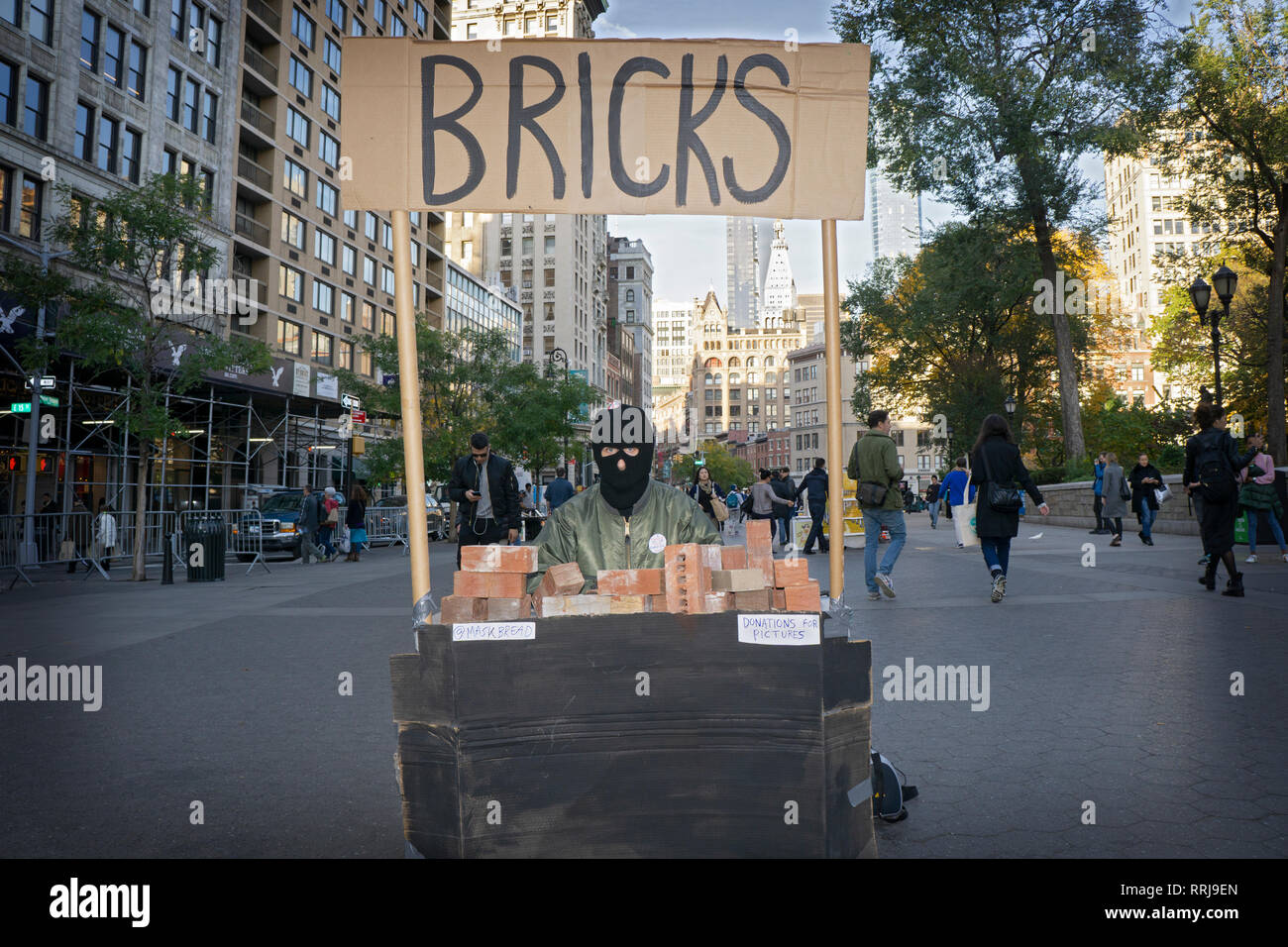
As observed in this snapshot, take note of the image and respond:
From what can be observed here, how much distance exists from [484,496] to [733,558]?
7.63 m

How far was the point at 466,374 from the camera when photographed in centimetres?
3359

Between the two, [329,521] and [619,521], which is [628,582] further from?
[329,521]

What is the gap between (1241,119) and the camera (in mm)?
24406

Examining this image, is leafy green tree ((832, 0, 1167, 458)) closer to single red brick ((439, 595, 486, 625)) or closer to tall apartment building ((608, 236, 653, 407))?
single red brick ((439, 595, 486, 625))

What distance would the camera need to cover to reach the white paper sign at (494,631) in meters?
2.58

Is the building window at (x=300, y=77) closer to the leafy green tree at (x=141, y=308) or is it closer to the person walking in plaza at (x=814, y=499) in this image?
the leafy green tree at (x=141, y=308)

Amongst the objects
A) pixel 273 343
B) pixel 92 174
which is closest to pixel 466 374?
pixel 273 343

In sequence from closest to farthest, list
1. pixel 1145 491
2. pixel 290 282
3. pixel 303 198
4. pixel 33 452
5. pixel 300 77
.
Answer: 1. pixel 1145 491
2. pixel 33 452
3. pixel 290 282
4. pixel 300 77
5. pixel 303 198

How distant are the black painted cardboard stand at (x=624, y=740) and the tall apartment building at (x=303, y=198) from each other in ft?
116

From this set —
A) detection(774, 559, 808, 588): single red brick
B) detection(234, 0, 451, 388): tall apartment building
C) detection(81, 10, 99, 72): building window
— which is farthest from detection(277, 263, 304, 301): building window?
detection(774, 559, 808, 588): single red brick

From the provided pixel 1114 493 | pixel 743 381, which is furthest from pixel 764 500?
pixel 743 381

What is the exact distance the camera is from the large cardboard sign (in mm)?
3186

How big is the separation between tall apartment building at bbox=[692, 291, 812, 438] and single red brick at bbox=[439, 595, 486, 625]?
180 metres

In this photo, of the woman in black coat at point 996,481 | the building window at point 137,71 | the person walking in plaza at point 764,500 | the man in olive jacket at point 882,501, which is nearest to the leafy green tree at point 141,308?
the person walking in plaza at point 764,500
